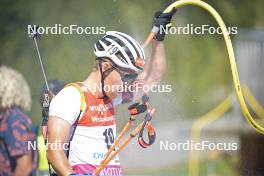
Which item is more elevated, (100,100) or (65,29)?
(65,29)

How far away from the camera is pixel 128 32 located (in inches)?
370

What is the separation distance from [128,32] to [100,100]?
49cm

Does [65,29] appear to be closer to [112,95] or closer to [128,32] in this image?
[128,32]

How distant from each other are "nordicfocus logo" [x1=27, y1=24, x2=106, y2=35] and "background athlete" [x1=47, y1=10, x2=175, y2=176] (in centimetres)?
7

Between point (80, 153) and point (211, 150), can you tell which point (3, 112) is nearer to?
point (80, 153)

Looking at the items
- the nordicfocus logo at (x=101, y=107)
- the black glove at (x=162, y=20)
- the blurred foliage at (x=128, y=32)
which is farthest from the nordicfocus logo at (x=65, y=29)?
the nordicfocus logo at (x=101, y=107)

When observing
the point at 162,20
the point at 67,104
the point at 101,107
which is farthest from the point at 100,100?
the point at 162,20

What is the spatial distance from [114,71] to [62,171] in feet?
2.45

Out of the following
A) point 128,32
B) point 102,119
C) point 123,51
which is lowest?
point 102,119

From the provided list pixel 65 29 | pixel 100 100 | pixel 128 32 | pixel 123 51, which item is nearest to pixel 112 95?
pixel 100 100

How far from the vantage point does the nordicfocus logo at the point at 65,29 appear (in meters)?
9.40

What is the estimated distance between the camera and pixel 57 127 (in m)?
9.34

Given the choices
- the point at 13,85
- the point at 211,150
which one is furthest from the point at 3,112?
the point at 211,150

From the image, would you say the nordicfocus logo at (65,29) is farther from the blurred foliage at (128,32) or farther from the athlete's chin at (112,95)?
the athlete's chin at (112,95)
